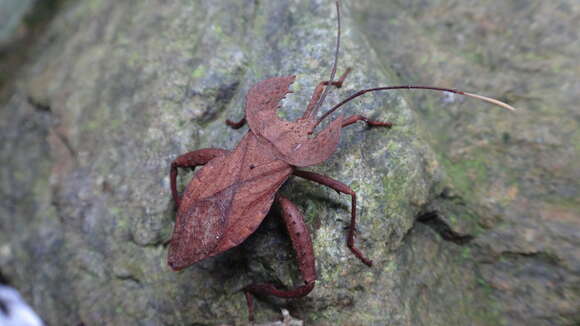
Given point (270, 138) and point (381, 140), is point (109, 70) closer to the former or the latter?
point (270, 138)

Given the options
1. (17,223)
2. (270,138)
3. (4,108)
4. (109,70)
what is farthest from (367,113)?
(4,108)

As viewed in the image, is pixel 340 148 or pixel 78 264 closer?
pixel 340 148

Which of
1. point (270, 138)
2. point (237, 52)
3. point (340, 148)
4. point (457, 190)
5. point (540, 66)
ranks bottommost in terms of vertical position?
point (457, 190)

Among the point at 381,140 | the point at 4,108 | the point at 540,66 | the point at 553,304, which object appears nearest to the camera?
the point at 553,304

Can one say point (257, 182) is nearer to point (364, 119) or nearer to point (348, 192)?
point (348, 192)

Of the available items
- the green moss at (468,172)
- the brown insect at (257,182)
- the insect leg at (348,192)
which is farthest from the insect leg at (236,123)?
the green moss at (468,172)

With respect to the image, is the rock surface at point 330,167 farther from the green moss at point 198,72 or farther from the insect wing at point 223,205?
the insect wing at point 223,205

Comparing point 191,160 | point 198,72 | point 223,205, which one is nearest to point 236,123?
point 191,160

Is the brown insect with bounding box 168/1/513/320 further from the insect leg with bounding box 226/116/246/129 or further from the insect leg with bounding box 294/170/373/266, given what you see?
the insect leg with bounding box 226/116/246/129

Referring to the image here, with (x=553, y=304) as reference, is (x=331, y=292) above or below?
above
